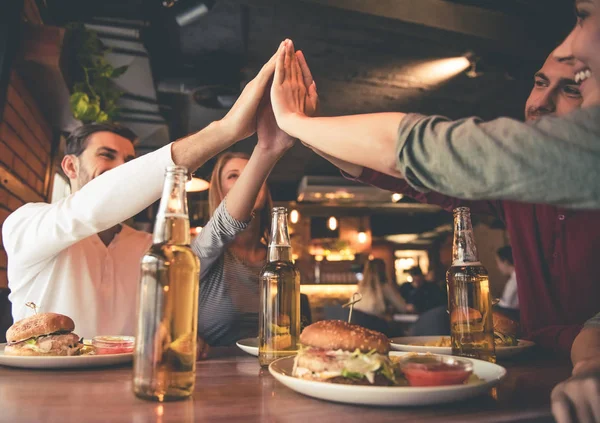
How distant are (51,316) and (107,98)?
2.48 meters

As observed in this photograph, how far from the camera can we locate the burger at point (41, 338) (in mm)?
1046

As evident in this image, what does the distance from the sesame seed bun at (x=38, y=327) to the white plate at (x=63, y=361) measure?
0.22 ft

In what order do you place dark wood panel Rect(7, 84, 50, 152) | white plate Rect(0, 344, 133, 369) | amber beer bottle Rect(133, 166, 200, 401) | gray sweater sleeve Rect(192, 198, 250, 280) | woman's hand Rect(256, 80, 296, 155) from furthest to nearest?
dark wood panel Rect(7, 84, 50, 152), gray sweater sleeve Rect(192, 198, 250, 280), woman's hand Rect(256, 80, 296, 155), white plate Rect(0, 344, 133, 369), amber beer bottle Rect(133, 166, 200, 401)

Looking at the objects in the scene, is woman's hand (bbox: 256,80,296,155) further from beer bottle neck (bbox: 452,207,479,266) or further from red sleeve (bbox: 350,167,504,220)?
beer bottle neck (bbox: 452,207,479,266)

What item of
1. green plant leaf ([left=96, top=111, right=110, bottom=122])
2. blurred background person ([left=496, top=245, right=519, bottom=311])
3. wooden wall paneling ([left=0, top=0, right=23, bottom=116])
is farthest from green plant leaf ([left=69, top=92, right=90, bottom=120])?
blurred background person ([left=496, top=245, right=519, bottom=311])

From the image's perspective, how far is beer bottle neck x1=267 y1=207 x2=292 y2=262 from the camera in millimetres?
1071

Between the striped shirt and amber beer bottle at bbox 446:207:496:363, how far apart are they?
96 cm

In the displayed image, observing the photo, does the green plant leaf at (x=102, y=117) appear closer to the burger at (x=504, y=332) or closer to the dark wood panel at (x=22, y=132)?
the dark wood panel at (x=22, y=132)

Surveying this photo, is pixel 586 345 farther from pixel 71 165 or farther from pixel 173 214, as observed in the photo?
pixel 71 165

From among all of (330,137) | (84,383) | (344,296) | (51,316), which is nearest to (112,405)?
(84,383)

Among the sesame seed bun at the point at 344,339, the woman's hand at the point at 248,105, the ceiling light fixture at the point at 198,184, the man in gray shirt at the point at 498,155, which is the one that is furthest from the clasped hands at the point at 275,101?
the ceiling light fixture at the point at 198,184

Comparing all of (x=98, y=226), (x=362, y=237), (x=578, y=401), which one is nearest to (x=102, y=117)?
(x=98, y=226)

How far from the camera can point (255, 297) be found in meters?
1.92

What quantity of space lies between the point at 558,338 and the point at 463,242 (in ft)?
1.50
